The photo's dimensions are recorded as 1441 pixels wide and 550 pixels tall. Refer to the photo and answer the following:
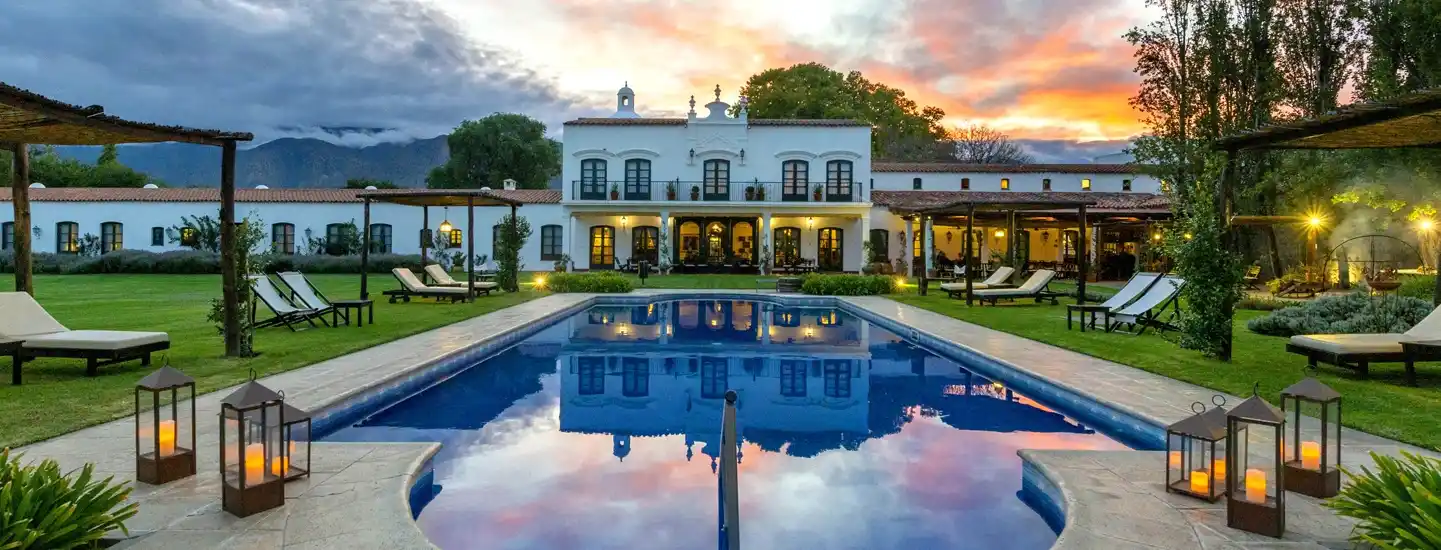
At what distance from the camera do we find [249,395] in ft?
10.0

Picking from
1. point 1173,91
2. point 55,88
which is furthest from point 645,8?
point 55,88

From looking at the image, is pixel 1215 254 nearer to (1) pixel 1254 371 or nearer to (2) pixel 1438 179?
(1) pixel 1254 371

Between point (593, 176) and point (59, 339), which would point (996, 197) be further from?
point (59, 339)

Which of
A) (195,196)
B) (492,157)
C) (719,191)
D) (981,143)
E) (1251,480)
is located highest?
(981,143)

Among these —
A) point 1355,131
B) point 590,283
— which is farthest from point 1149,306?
point 590,283

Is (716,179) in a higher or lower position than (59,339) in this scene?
higher

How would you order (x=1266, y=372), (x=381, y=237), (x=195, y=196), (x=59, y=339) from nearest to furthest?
(x=59, y=339), (x=1266, y=372), (x=195, y=196), (x=381, y=237)

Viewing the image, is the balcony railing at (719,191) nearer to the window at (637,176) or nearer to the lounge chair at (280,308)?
the window at (637,176)

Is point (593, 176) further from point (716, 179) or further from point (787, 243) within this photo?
point (787, 243)

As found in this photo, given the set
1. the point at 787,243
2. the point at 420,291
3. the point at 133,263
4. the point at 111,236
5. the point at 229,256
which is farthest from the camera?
the point at 787,243

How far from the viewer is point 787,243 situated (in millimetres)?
27062

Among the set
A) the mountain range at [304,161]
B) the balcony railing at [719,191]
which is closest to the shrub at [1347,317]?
the balcony railing at [719,191]

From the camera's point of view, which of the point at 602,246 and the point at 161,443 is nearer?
the point at 161,443

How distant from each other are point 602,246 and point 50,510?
25.1 meters
